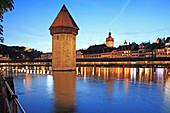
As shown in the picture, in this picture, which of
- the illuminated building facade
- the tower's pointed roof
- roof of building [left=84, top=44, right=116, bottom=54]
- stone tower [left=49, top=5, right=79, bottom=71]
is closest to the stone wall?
stone tower [left=49, top=5, right=79, bottom=71]

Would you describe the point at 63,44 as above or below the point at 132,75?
above

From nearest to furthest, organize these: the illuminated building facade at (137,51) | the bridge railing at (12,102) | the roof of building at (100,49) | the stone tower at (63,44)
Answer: the bridge railing at (12,102) → the stone tower at (63,44) → the illuminated building facade at (137,51) → the roof of building at (100,49)

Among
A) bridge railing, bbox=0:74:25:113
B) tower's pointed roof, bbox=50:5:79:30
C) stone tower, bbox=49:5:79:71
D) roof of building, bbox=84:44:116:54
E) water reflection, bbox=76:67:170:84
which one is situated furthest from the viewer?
roof of building, bbox=84:44:116:54

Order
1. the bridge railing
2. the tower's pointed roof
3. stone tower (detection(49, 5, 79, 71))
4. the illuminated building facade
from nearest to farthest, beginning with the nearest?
the bridge railing
stone tower (detection(49, 5, 79, 71))
the tower's pointed roof
the illuminated building facade

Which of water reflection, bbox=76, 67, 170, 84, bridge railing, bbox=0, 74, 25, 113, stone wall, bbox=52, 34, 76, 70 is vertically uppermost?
stone wall, bbox=52, 34, 76, 70

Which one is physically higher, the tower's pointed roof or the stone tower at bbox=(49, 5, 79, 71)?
the tower's pointed roof

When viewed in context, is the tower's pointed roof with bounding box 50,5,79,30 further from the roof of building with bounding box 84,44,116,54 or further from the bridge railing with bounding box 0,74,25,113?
the roof of building with bounding box 84,44,116,54

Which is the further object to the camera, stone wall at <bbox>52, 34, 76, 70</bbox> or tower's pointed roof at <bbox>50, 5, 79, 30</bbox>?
tower's pointed roof at <bbox>50, 5, 79, 30</bbox>

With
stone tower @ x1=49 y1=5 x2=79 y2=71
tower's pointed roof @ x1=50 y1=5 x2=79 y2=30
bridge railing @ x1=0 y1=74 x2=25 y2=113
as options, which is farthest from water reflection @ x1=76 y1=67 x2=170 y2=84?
bridge railing @ x1=0 y1=74 x2=25 y2=113

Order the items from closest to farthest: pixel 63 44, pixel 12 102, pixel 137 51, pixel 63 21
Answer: pixel 12 102
pixel 63 44
pixel 63 21
pixel 137 51

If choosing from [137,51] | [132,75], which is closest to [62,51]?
[132,75]

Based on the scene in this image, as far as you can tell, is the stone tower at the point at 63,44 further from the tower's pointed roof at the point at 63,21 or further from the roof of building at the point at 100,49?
the roof of building at the point at 100,49

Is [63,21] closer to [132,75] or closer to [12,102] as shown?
[132,75]

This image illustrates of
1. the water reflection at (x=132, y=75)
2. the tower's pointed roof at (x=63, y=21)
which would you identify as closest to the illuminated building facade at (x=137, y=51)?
the water reflection at (x=132, y=75)
